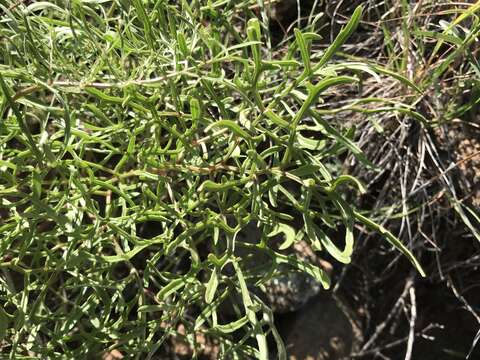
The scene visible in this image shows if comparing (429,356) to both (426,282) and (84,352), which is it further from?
(84,352)

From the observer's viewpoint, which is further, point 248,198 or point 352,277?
point 352,277

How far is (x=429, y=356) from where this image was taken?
1.53 meters

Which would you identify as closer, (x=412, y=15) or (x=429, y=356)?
(x=412, y=15)

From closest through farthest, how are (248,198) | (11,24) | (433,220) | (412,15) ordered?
(11,24) < (248,198) < (412,15) < (433,220)

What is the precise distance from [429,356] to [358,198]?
0.45 metres

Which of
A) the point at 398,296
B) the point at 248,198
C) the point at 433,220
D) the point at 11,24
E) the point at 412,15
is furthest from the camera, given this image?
the point at 398,296

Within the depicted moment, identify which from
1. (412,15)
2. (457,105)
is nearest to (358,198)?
(457,105)

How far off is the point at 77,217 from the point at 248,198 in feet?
0.81

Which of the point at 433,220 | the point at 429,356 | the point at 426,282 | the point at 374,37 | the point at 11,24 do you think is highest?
the point at 11,24

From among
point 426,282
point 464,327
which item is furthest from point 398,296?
point 464,327

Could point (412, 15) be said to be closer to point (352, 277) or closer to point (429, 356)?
point (352, 277)

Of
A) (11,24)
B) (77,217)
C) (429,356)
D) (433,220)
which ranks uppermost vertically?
(11,24)

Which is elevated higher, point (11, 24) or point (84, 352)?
point (11, 24)

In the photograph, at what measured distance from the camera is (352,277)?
4.91 ft
